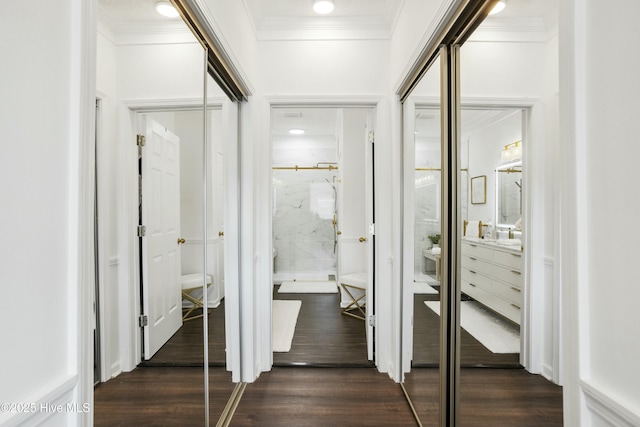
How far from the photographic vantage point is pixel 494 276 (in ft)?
3.71

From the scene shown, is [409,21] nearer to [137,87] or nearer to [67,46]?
[137,87]

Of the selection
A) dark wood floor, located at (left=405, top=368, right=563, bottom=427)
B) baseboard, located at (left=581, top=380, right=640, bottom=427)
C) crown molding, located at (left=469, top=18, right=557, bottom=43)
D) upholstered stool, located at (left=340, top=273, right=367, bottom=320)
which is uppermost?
crown molding, located at (left=469, top=18, right=557, bottom=43)

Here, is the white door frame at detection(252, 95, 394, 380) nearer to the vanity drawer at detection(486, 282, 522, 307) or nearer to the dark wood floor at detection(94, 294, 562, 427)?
the dark wood floor at detection(94, 294, 562, 427)

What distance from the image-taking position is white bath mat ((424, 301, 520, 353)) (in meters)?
1.02

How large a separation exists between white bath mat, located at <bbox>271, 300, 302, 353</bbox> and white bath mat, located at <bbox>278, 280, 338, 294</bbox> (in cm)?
59

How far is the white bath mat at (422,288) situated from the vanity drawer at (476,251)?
16.4 inches

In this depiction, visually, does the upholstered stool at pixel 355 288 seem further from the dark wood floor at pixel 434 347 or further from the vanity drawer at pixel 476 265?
the vanity drawer at pixel 476 265

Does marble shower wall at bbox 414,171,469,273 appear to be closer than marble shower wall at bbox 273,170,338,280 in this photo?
Yes

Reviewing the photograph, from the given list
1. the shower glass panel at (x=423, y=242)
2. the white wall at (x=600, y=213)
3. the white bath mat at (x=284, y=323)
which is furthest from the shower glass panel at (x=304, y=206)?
the white wall at (x=600, y=213)

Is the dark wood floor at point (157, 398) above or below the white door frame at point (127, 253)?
below

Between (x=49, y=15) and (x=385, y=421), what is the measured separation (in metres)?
2.31

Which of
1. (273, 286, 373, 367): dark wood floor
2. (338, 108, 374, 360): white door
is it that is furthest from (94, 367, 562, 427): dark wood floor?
(338, 108, 374, 360): white door

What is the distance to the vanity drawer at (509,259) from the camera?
96 centimetres

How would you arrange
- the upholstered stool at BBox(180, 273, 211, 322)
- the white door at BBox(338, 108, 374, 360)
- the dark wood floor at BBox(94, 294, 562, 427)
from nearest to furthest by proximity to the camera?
the dark wood floor at BBox(94, 294, 562, 427) < the upholstered stool at BBox(180, 273, 211, 322) < the white door at BBox(338, 108, 374, 360)
